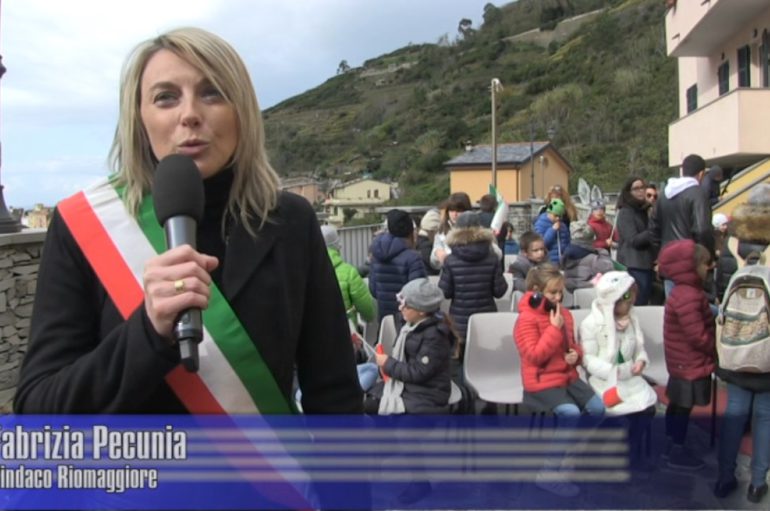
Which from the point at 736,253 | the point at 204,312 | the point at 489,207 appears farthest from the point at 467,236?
the point at 204,312

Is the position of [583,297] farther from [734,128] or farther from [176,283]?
[734,128]

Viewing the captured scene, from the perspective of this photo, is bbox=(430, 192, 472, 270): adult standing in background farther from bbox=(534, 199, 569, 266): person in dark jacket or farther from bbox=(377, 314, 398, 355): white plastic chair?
bbox=(377, 314, 398, 355): white plastic chair

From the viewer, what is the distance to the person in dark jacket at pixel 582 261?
644 cm

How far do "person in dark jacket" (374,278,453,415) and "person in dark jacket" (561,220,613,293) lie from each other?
256 centimetres

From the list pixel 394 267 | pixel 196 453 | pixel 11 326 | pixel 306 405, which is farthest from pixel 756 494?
pixel 11 326

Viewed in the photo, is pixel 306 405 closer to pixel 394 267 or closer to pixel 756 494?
pixel 756 494

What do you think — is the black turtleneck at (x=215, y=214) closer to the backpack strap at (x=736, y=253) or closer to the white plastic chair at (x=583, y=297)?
the backpack strap at (x=736, y=253)

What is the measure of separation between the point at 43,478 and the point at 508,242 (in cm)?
887

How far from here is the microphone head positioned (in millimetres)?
1111

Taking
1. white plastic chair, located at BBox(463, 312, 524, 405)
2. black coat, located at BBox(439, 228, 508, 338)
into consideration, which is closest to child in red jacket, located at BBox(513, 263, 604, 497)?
white plastic chair, located at BBox(463, 312, 524, 405)

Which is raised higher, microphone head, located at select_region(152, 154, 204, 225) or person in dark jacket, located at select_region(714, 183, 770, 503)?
microphone head, located at select_region(152, 154, 204, 225)

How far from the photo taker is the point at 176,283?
97cm

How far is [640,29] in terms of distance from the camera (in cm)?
6538

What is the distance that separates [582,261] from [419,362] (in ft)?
9.73
